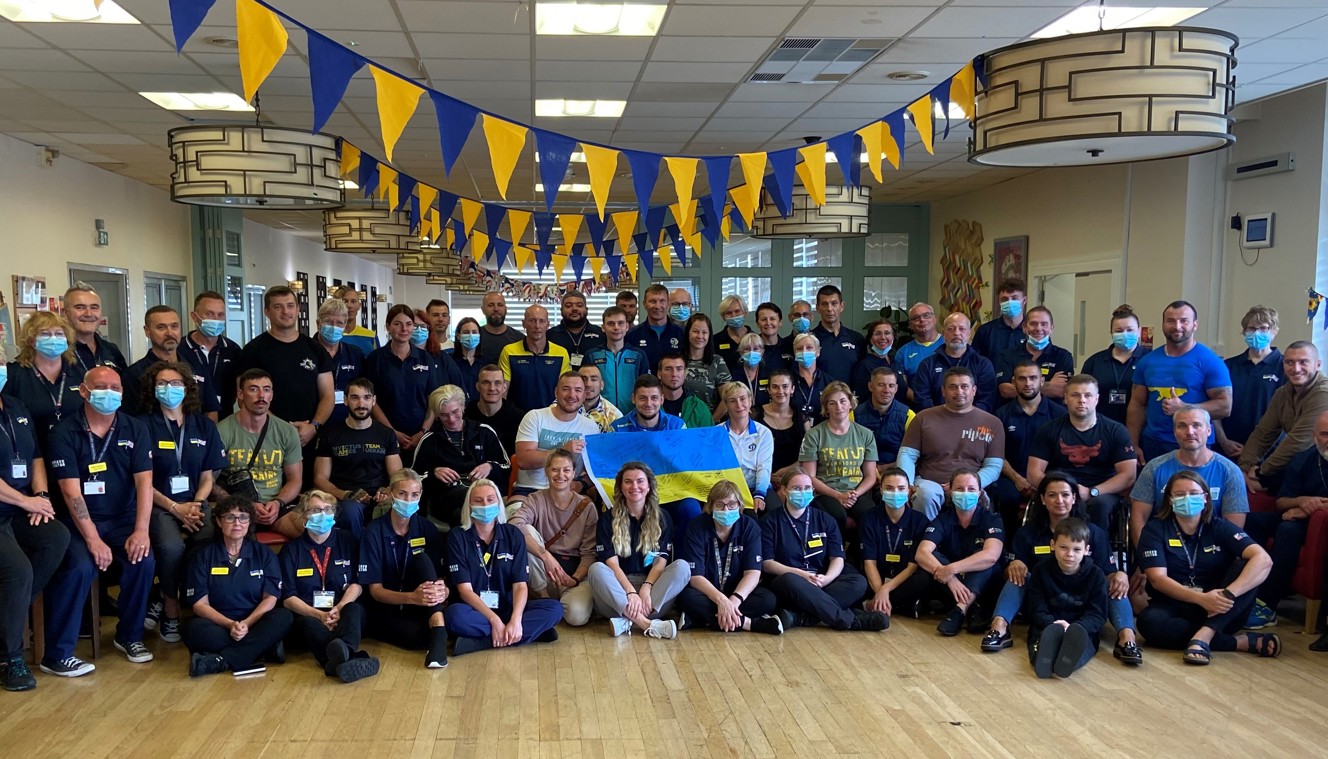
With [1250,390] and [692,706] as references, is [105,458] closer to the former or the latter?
[692,706]

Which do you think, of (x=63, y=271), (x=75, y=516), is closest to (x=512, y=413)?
(x=75, y=516)

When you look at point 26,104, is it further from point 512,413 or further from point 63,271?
point 512,413

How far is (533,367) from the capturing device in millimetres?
6234

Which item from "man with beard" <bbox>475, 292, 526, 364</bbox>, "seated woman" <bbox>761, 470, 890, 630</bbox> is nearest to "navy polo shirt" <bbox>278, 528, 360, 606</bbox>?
"seated woman" <bbox>761, 470, 890, 630</bbox>

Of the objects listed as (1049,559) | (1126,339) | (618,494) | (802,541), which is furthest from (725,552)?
(1126,339)

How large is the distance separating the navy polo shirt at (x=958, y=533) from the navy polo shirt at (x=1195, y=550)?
69cm

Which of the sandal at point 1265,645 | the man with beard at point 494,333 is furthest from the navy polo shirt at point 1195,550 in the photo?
the man with beard at point 494,333

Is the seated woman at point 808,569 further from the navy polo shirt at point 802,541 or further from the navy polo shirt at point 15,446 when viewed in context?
the navy polo shirt at point 15,446

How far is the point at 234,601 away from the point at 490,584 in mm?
1122

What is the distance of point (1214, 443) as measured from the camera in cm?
569

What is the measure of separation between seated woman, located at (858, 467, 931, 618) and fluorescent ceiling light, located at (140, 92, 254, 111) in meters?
5.27

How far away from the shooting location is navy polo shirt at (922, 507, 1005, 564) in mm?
5000

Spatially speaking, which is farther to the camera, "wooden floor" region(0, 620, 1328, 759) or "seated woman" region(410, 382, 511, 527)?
"seated woman" region(410, 382, 511, 527)

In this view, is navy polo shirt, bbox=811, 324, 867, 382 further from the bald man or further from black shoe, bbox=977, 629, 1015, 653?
black shoe, bbox=977, 629, 1015, 653
